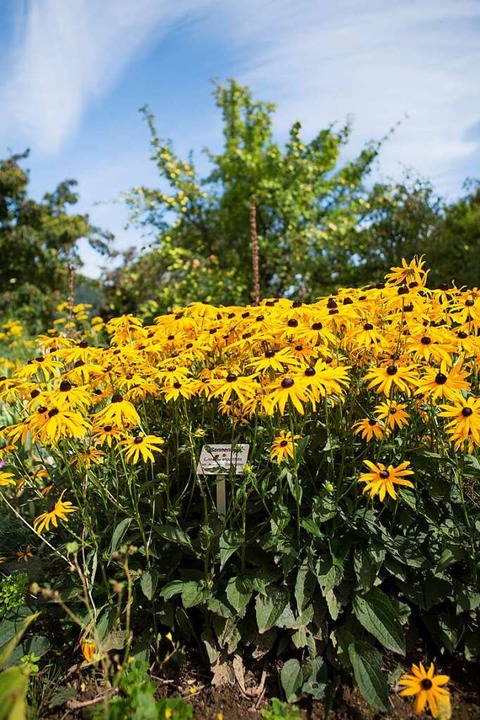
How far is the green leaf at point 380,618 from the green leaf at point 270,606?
231 millimetres

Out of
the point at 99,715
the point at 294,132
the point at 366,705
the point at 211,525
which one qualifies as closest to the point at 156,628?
the point at 211,525

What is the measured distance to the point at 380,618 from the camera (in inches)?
76.0

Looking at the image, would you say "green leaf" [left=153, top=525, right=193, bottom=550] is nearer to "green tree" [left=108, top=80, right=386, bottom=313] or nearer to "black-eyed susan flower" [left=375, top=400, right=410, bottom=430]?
"black-eyed susan flower" [left=375, top=400, right=410, bottom=430]

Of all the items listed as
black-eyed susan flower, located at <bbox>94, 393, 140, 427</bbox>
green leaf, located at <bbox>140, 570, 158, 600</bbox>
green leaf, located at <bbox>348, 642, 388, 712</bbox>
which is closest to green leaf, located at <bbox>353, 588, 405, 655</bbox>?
green leaf, located at <bbox>348, 642, 388, 712</bbox>

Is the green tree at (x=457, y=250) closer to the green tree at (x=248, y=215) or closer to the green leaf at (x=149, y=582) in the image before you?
the green tree at (x=248, y=215)

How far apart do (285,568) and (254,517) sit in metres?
0.32

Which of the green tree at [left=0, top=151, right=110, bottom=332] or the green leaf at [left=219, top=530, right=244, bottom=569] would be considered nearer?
the green leaf at [left=219, top=530, right=244, bottom=569]

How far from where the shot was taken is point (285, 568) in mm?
1954

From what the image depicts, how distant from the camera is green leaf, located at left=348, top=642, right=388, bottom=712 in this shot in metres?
1.82

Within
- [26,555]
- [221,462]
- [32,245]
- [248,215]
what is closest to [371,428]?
[221,462]

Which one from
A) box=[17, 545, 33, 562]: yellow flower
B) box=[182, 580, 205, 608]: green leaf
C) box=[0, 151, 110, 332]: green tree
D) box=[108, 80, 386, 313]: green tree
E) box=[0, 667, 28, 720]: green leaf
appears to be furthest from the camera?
box=[0, 151, 110, 332]: green tree

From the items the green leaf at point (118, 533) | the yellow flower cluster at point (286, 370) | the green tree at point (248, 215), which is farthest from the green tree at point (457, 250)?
the green leaf at point (118, 533)

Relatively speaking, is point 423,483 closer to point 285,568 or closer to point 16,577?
point 285,568

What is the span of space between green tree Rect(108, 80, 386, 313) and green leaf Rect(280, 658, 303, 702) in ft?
20.6
